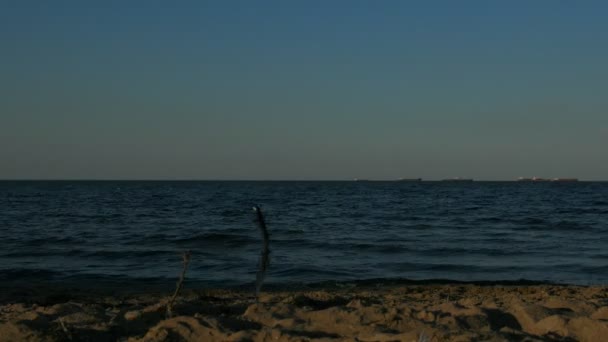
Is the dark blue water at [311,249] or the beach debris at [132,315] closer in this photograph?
the beach debris at [132,315]

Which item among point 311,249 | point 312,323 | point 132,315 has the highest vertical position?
point 312,323

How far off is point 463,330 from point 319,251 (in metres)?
10.2

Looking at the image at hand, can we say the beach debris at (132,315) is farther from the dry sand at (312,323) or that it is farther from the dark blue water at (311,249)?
the dark blue water at (311,249)

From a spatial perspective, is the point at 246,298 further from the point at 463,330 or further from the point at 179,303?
the point at 463,330

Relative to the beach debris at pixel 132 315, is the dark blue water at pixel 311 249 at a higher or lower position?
lower

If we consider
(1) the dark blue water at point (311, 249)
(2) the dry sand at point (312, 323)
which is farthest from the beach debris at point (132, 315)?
(1) the dark blue water at point (311, 249)

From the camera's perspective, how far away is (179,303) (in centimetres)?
748

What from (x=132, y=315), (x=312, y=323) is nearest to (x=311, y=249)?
(x=132, y=315)

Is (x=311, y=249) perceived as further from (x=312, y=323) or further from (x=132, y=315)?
(x=312, y=323)

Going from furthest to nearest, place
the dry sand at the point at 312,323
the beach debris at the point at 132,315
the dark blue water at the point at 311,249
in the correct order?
the dark blue water at the point at 311,249 < the beach debris at the point at 132,315 < the dry sand at the point at 312,323

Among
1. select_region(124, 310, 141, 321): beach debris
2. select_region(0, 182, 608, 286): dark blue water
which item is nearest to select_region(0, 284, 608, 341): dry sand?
select_region(124, 310, 141, 321): beach debris

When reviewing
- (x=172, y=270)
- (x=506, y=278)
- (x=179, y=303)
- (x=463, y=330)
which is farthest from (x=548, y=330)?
(x=172, y=270)

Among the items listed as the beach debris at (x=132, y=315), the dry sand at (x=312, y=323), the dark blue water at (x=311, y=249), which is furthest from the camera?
the dark blue water at (x=311, y=249)

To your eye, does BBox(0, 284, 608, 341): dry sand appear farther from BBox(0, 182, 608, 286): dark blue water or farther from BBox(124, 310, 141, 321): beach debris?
BBox(0, 182, 608, 286): dark blue water
